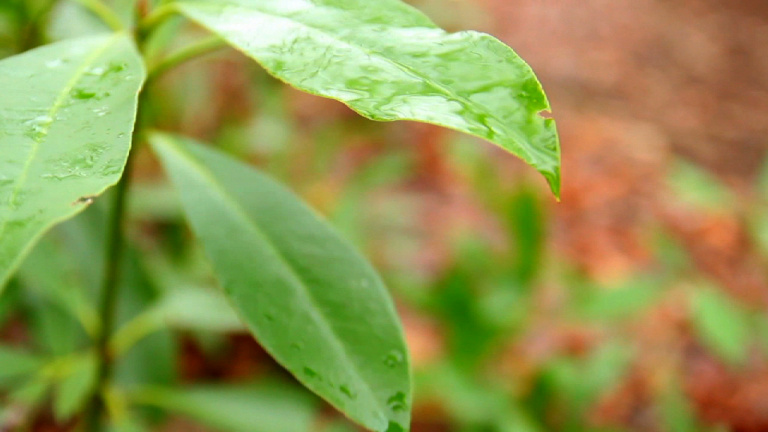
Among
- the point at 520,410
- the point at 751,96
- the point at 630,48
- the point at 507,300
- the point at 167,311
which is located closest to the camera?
the point at 167,311

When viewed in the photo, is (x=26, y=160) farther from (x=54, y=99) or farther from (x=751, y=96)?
(x=751, y=96)

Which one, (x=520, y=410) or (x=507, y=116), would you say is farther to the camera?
(x=520, y=410)

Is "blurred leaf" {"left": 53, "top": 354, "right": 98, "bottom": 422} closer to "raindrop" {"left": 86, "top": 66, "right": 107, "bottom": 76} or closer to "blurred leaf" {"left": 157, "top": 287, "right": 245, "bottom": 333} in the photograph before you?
"blurred leaf" {"left": 157, "top": 287, "right": 245, "bottom": 333}

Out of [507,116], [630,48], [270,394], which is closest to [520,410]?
[270,394]

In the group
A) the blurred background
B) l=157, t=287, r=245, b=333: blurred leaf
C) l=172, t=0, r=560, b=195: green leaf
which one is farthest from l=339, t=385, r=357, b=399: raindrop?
l=157, t=287, r=245, b=333: blurred leaf

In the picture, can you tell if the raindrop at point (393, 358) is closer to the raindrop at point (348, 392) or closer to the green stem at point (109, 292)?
the raindrop at point (348, 392)

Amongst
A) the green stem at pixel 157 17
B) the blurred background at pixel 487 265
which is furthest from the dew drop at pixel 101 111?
the blurred background at pixel 487 265
